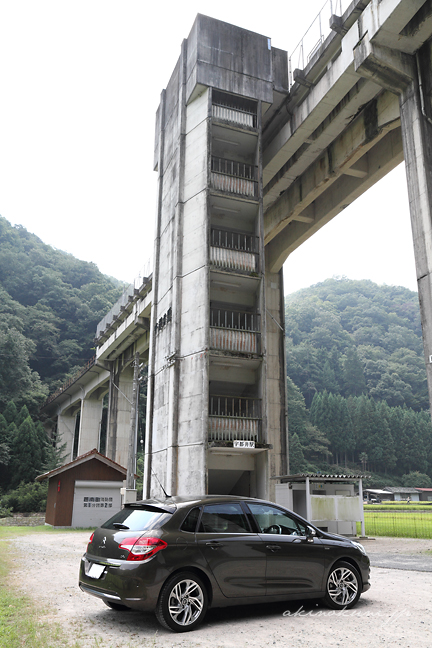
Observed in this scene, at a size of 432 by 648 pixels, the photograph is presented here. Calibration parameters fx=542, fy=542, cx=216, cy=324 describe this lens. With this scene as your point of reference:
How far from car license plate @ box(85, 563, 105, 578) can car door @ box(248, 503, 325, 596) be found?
199 cm

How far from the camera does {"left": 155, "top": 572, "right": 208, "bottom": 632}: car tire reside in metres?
5.92

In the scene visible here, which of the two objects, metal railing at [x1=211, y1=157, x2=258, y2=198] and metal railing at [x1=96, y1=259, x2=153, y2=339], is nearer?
metal railing at [x1=211, y1=157, x2=258, y2=198]

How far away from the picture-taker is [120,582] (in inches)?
235

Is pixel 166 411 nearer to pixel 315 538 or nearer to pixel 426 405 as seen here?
pixel 315 538

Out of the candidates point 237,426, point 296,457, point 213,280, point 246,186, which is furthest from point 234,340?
point 296,457

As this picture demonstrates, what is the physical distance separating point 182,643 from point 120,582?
948 mm

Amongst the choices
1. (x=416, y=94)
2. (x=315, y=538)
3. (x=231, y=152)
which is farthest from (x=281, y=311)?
(x=315, y=538)

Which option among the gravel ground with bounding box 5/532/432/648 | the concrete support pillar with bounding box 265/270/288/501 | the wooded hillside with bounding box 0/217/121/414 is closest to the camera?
the gravel ground with bounding box 5/532/432/648

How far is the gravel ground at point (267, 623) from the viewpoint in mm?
5516

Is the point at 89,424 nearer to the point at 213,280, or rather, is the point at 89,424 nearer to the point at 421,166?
the point at 213,280

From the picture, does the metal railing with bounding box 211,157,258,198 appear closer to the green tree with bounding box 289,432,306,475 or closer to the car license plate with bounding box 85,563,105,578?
the car license plate with bounding box 85,563,105,578

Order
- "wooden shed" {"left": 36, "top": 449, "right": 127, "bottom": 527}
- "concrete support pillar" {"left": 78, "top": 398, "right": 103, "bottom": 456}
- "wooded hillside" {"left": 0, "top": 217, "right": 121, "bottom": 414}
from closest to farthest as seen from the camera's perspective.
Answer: "wooden shed" {"left": 36, "top": 449, "right": 127, "bottom": 527} → "concrete support pillar" {"left": 78, "top": 398, "right": 103, "bottom": 456} → "wooded hillside" {"left": 0, "top": 217, "right": 121, "bottom": 414}

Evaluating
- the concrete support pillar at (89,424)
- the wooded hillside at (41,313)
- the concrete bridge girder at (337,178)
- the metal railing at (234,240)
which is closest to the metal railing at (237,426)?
the metal railing at (234,240)

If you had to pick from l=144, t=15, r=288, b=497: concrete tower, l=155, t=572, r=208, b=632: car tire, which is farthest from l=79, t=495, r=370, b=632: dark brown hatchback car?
l=144, t=15, r=288, b=497: concrete tower
